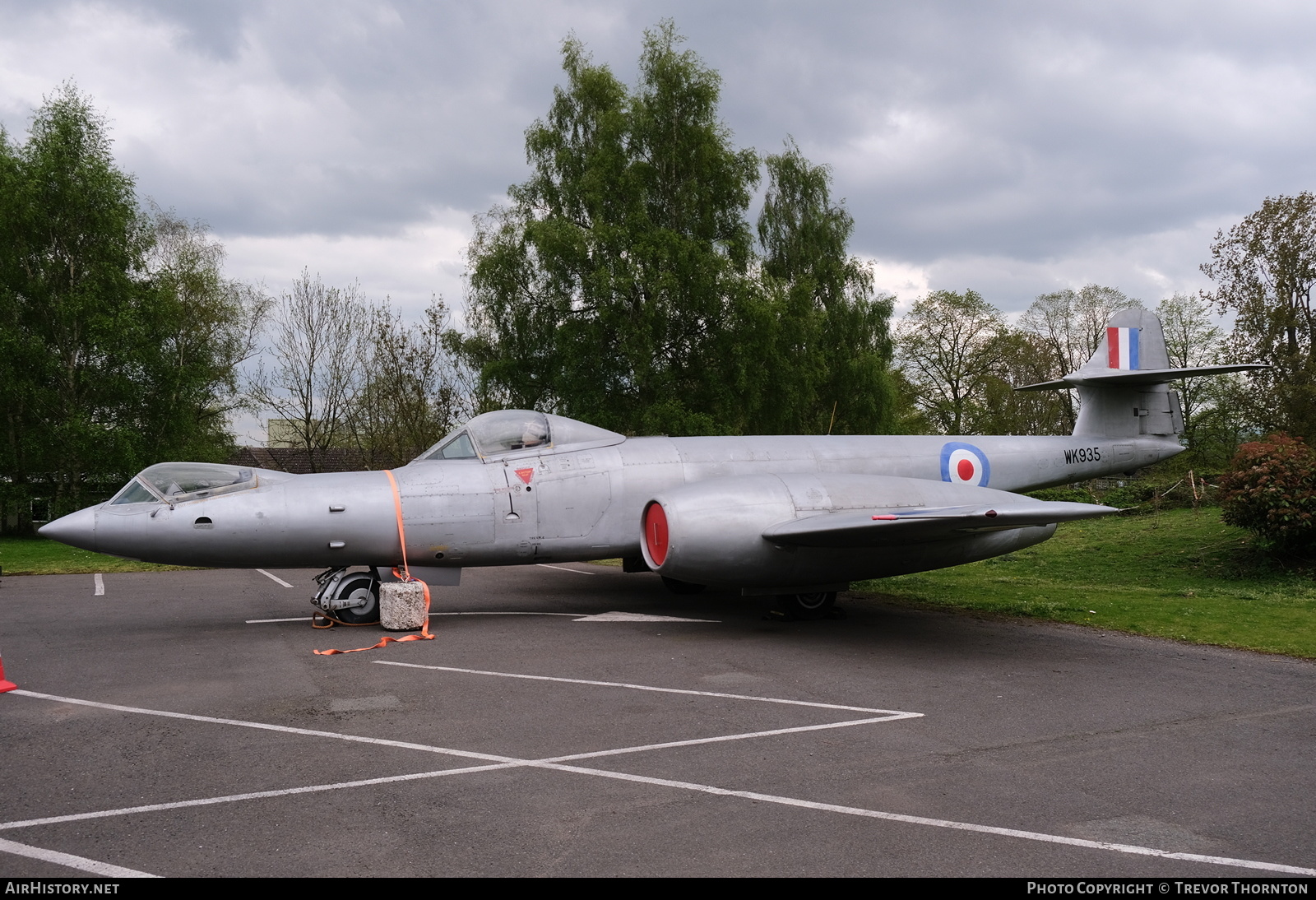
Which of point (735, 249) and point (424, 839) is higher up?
point (735, 249)

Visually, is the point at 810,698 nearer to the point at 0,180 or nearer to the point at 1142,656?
the point at 1142,656

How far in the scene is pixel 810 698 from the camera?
6309mm

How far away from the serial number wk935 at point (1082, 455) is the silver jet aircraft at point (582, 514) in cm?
291

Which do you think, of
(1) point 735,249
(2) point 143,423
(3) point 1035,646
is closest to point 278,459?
(2) point 143,423

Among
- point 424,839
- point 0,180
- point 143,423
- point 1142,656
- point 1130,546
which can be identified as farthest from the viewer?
point 143,423

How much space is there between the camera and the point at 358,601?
9.36 meters

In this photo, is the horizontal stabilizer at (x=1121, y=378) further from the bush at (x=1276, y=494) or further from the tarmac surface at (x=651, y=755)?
the tarmac surface at (x=651, y=755)

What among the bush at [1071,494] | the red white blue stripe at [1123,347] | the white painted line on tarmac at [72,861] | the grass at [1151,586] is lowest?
the grass at [1151,586]

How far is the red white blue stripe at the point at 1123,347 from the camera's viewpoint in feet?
43.3

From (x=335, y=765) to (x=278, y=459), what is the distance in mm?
36756

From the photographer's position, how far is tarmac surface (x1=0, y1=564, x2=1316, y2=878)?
3586 millimetres

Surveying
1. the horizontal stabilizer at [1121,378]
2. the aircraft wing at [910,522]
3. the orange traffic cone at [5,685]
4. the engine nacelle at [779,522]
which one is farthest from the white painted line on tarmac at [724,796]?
the horizontal stabilizer at [1121,378]

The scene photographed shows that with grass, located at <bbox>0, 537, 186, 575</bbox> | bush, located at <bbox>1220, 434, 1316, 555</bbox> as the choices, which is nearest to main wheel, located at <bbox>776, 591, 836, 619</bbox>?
bush, located at <bbox>1220, 434, 1316, 555</bbox>

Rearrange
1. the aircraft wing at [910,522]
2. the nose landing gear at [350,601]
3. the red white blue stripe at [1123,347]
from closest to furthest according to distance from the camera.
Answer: the aircraft wing at [910,522] < the nose landing gear at [350,601] < the red white blue stripe at [1123,347]
